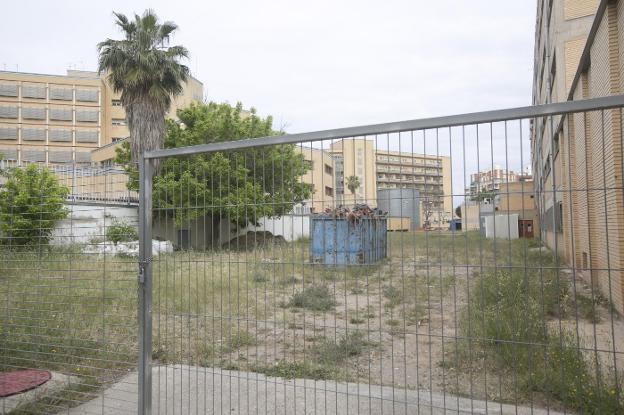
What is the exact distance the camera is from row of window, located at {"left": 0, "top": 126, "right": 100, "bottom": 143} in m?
58.6

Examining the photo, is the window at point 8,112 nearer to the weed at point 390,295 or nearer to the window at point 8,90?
the window at point 8,90

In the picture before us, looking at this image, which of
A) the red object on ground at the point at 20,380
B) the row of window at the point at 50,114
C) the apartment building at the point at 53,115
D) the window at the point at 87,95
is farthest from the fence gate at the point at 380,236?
the window at the point at 87,95

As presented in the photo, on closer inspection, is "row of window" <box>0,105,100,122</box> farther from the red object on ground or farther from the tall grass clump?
the tall grass clump

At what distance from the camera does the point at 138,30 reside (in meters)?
21.4

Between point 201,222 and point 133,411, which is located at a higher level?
point 201,222

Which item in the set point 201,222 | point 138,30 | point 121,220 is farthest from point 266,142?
point 138,30

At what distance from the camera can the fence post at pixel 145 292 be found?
145 inches

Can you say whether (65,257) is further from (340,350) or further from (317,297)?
(340,350)

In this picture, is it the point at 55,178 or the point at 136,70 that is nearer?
the point at 55,178

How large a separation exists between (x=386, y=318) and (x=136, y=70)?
17510 millimetres

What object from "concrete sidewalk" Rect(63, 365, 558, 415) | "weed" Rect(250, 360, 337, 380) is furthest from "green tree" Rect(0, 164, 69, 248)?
"weed" Rect(250, 360, 337, 380)

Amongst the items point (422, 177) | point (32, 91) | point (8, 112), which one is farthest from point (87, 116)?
point (422, 177)

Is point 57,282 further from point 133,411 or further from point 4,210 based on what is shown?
point 133,411

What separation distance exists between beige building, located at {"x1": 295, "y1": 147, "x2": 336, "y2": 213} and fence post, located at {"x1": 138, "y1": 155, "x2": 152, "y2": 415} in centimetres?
136
